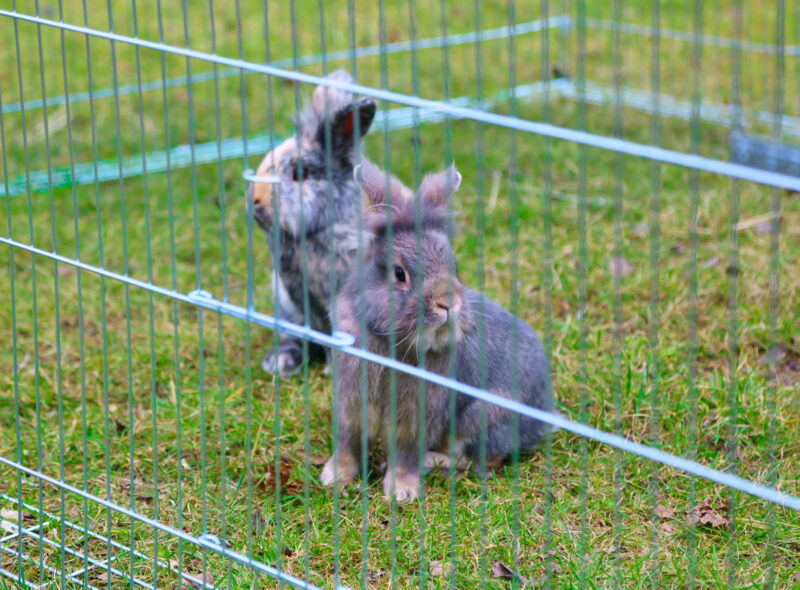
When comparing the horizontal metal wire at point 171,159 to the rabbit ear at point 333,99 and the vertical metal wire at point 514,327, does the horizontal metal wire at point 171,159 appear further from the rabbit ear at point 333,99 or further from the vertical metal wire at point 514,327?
the vertical metal wire at point 514,327

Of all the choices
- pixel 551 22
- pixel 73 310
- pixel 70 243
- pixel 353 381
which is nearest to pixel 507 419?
pixel 353 381

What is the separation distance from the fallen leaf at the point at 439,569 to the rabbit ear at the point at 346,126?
1373 millimetres

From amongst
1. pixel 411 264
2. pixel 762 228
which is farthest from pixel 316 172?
pixel 762 228

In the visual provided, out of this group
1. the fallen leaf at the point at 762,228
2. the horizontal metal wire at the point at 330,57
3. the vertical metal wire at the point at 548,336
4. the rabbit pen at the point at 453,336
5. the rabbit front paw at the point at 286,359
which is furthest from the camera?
the horizontal metal wire at the point at 330,57

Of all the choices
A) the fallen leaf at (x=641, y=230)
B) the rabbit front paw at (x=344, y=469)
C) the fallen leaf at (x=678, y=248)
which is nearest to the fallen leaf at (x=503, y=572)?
the rabbit front paw at (x=344, y=469)

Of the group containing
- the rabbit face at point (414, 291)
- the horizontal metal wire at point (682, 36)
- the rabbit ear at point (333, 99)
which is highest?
the rabbit ear at point (333, 99)

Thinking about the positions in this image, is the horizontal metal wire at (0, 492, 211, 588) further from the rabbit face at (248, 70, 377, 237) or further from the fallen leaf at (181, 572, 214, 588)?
the rabbit face at (248, 70, 377, 237)

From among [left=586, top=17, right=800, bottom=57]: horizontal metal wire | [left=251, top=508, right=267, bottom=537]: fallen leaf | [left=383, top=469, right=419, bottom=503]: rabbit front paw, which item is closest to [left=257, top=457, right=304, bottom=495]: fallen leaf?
[left=251, top=508, right=267, bottom=537]: fallen leaf

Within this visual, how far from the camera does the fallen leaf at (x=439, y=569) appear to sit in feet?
8.50

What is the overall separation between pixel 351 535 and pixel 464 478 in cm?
41

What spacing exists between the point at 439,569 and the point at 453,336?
87 centimetres

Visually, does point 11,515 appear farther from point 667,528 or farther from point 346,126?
point 667,528

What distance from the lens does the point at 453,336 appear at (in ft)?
6.70

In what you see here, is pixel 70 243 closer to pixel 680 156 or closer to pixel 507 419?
pixel 507 419
